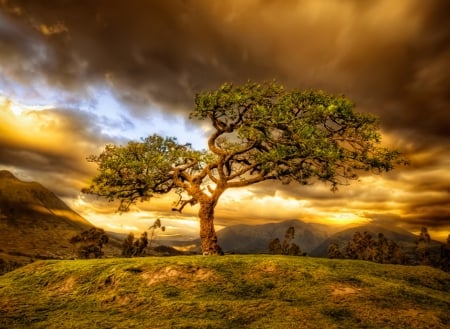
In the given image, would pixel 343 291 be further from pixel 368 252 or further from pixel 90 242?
pixel 368 252

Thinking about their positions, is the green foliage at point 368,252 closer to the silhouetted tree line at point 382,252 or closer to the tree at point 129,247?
the silhouetted tree line at point 382,252

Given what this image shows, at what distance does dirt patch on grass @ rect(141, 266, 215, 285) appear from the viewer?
64.7 feet

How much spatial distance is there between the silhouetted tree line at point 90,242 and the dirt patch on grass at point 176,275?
414 feet

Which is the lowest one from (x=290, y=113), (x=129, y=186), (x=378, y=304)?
(x=378, y=304)

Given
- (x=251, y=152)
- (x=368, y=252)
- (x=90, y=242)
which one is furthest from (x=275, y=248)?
(x=251, y=152)

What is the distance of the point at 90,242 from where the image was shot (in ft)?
458

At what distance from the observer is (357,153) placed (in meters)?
28.7

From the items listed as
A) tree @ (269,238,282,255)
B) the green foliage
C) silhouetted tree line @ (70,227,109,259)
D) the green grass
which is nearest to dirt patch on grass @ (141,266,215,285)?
the green grass

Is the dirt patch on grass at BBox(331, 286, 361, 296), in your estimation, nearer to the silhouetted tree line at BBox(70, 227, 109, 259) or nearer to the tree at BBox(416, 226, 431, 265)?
the silhouetted tree line at BBox(70, 227, 109, 259)

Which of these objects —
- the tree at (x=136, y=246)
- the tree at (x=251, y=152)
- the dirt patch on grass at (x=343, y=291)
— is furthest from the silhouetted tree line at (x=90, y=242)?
the dirt patch on grass at (x=343, y=291)

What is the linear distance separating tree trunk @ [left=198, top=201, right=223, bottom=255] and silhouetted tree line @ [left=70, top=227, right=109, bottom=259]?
118365 millimetres

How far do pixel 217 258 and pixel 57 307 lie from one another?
9.49m

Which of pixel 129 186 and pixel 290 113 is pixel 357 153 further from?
pixel 129 186

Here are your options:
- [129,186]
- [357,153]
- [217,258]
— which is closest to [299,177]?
[357,153]
